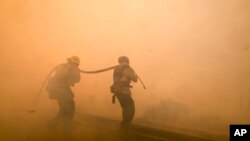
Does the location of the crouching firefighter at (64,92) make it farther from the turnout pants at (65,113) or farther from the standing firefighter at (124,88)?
the standing firefighter at (124,88)

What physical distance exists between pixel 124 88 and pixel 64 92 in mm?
725

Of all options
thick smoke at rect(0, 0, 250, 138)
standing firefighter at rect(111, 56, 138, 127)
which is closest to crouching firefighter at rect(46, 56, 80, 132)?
thick smoke at rect(0, 0, 250, 138)

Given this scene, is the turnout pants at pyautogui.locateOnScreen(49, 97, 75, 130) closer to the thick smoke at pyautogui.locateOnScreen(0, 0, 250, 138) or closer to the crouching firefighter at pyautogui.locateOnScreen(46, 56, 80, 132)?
the crouching firefighter at pyautogui.locateOnScreen(46, 56, 80, 132)

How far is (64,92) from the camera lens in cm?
374

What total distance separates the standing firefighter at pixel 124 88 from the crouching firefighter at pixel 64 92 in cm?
50

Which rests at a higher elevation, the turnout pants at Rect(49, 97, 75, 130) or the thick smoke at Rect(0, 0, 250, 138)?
the thick smoke at Rect(0, 0, 250, 138)

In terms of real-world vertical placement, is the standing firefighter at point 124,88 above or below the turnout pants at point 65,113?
above

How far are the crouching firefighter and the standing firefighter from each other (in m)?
0.50

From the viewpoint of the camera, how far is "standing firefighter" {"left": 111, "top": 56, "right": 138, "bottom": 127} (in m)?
3.76

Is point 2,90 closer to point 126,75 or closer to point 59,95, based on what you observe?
point 59,95

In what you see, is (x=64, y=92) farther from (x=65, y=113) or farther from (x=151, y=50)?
(x=151, y=50)

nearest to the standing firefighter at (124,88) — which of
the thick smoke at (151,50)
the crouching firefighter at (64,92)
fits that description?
the thick smoke at (151,50)

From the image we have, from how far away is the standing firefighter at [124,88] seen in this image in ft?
12.3

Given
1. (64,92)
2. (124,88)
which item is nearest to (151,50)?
(124,88)
